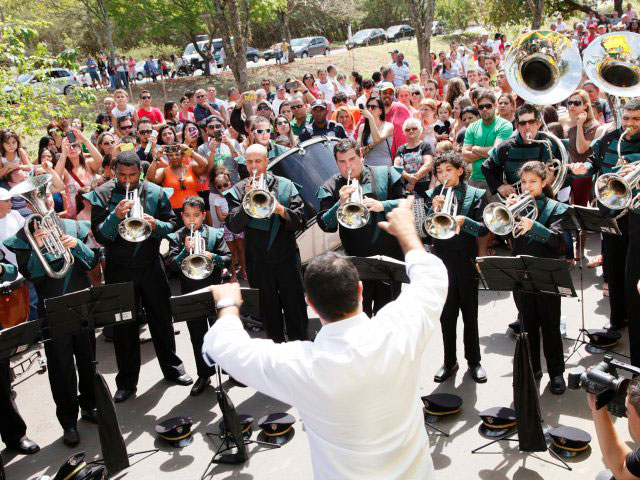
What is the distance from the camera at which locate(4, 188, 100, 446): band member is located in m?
6.03

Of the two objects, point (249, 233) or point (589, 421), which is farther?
point (249, 233)

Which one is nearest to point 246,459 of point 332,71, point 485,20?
point 332,71

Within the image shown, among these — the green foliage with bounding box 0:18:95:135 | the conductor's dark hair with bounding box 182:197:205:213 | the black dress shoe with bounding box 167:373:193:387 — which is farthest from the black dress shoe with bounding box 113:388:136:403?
the green foliage with bounding box 0:18:95:135

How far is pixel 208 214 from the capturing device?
9867 mm

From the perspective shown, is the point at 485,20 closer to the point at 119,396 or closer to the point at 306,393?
the point at 119,396

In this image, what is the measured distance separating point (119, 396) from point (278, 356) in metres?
4.55

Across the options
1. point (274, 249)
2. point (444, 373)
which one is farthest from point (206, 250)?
point (444, 373)

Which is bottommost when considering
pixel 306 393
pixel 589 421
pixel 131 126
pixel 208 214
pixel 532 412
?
pixel 589 421

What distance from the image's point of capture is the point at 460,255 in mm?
6270

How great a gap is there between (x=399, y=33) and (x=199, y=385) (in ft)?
137

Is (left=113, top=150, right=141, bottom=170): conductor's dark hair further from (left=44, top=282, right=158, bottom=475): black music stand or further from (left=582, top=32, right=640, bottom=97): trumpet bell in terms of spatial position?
(left=582, top=32, right=640, bottom=97): trumpet bell

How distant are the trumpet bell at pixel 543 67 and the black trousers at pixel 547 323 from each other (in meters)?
2.61

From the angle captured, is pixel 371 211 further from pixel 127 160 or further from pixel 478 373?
pixel 127 160

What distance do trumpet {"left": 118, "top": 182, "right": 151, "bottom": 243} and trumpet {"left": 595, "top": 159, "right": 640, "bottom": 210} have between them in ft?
13.9
